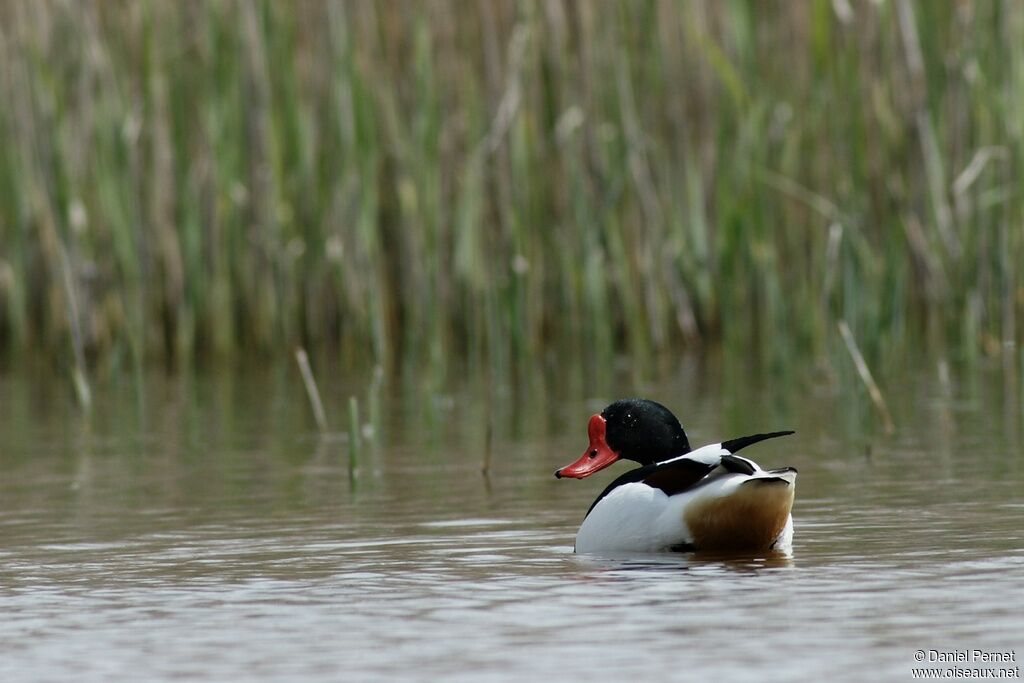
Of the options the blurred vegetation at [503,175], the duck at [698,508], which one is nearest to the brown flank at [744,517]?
the duck at [698,508]

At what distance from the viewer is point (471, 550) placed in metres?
6.23

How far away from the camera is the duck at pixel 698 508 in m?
5.71

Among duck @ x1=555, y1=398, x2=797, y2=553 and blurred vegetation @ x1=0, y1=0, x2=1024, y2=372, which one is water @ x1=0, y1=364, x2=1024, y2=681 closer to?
duck @ x1=555, y1=398, x2=797, y2=553

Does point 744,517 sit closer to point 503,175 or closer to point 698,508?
point 698,508

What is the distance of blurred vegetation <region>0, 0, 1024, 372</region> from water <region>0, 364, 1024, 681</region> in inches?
48.6

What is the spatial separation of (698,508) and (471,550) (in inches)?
32.0

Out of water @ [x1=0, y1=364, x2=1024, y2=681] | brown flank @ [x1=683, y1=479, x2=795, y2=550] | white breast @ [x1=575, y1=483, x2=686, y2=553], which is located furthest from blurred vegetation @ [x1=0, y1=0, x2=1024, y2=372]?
brown flank @ [x1=683, y1=479, x2=795, y2=550]

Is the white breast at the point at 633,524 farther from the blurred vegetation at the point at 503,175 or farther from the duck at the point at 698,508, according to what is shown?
the blurred vegetation at the point at 503,175

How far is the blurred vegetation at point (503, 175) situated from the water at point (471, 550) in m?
1.23

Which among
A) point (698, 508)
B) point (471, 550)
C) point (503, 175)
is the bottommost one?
point (471, 550)

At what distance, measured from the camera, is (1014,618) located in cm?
459

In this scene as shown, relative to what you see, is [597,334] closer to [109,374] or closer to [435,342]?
[435,342]

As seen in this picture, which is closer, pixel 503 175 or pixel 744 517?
pixel 744 517

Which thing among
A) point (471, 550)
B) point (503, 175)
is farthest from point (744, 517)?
point (503, 175)
